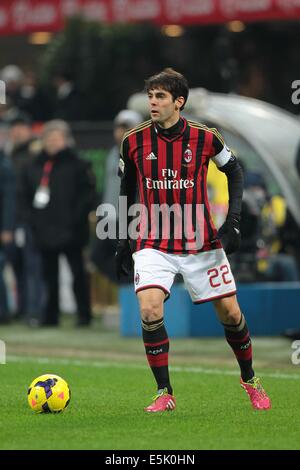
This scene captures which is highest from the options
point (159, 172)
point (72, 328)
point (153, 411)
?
point (72, 328)

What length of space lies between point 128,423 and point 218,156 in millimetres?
1944

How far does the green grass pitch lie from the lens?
8461mm

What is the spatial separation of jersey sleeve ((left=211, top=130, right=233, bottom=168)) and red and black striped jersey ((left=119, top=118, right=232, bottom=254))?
10mm

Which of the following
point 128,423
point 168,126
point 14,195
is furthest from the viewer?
point 14,195


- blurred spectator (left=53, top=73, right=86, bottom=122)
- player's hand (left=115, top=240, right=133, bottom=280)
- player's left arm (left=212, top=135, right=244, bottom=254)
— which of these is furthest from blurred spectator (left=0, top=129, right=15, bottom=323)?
player's left arm (left=212, top=135, right=244, bottom=254)

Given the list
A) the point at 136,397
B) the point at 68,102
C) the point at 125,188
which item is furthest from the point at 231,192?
the point at 68,102

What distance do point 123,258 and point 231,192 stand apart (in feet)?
2.79

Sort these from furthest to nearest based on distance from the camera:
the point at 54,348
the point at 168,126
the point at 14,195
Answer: the point at 14,195
the point at 54,348
the point at 168,126

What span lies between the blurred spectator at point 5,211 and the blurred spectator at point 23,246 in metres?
0.11

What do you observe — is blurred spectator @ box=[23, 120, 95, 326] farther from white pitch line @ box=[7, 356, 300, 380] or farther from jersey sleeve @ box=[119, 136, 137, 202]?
jersey sleeve @ box=[119, 136, 137, 202]

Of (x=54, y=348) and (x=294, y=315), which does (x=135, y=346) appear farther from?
(x=294, y=315)

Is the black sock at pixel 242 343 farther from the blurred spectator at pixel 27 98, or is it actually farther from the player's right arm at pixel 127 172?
the blurred spectator at pixel 27 98
